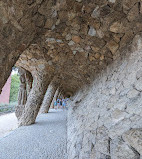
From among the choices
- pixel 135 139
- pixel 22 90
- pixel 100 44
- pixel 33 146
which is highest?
pixel 100 44

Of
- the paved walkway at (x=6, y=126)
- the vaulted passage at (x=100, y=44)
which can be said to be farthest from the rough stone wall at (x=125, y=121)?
the paved walkway at (x=6, y=126)

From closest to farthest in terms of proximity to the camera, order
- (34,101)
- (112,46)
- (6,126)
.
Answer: (112,46) < (34,101) < (6,126)

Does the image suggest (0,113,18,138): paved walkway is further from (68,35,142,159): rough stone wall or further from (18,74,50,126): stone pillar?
(68,35,142,159): rough stone wall

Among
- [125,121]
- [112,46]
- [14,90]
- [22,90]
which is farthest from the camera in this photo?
[14,90]

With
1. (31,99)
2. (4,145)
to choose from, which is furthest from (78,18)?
(31,99)

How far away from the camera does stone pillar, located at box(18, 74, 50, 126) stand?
186 inches

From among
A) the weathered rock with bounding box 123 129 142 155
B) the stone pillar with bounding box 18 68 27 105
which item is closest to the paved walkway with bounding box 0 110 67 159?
the weathered rock with bounding box 123 129 142 155

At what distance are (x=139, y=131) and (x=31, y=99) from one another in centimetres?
444

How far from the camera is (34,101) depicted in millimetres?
4801

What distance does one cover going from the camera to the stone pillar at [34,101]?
4.72 meters

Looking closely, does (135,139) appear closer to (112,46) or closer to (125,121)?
(125,121)

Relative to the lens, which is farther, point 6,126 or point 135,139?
point 6,126

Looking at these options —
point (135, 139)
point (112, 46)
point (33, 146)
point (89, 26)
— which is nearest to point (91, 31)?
point (89, 26)

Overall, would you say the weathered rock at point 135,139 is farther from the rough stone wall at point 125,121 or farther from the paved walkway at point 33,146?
the paved walkway at point 33,146
